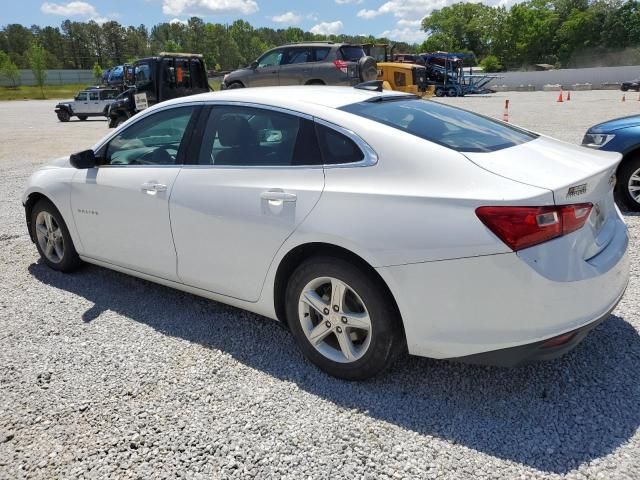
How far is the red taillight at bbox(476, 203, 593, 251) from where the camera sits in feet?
7.50

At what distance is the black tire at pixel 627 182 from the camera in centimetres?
567

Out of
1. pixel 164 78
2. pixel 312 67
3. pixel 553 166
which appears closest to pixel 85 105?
pixel 164 78

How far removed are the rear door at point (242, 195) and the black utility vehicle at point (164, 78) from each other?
12.9 m

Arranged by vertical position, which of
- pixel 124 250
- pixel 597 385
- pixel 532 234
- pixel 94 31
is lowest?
pixel 597 385

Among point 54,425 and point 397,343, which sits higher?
point 397,343

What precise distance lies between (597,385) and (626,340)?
0.60 meters

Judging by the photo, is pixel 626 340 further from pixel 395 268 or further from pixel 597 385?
pixel 395 268

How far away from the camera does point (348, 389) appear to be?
2.88 metres

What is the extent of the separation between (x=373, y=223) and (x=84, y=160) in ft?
8.57

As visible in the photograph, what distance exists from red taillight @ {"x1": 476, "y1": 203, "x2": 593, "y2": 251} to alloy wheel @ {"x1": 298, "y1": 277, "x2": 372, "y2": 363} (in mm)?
788

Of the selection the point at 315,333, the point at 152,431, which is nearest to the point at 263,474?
the point at 152,431

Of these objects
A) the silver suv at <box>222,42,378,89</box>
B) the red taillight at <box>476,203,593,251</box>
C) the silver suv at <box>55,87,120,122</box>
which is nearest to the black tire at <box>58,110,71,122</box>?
the silver suv at <box>55,87,120,122</box>

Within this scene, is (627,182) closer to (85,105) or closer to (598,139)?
(598,139)

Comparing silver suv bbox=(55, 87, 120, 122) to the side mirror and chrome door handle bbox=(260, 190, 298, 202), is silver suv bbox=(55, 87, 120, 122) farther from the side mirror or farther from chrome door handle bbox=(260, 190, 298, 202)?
chrome door handle bbox=(260, 190, 298, 202)
